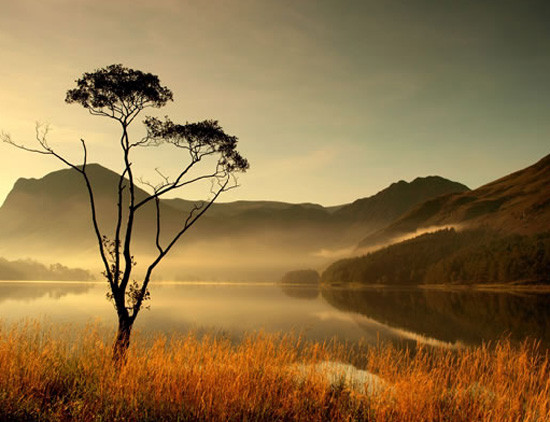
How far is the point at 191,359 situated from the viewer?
20.0m

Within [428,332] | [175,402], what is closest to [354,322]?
[428,332]

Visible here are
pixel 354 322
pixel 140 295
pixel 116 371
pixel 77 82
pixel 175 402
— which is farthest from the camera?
pixel 354 322

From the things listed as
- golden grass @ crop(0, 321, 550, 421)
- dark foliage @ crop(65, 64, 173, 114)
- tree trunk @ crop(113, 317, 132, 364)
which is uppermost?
dark foliage @ crop(65, 64, 173, 114)

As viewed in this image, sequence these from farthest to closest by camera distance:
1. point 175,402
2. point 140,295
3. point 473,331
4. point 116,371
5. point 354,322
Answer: point 354,322 < point 473,331 < point 140,295 < point 116,371 < point 175,402

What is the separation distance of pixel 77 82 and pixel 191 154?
6.13 metres

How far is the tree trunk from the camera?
17453mm

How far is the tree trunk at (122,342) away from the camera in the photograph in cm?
1745

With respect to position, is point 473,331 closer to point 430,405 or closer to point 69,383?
point 430,405

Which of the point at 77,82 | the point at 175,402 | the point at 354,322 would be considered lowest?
the point at 354,322

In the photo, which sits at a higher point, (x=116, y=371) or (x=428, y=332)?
(x=116, y=371)

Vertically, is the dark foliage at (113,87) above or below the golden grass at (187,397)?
above

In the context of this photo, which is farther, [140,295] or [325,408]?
[140,295]

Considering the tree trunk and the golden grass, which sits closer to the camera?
the golden grass

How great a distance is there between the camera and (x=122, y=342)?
1798cm
